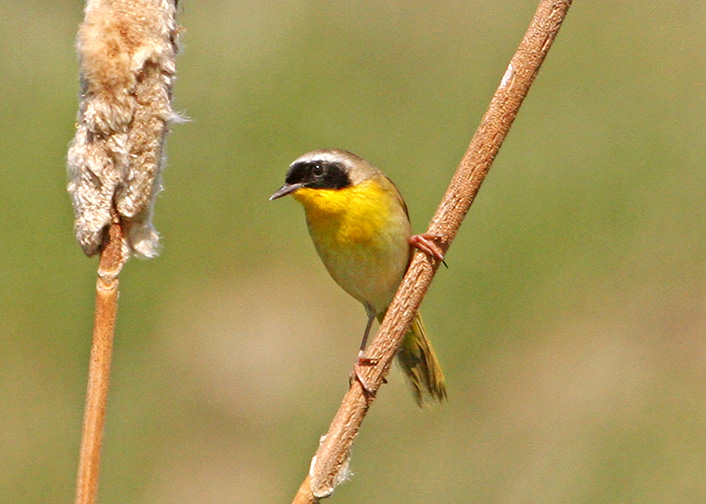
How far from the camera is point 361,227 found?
2.89 meters

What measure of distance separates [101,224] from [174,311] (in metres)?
3.50

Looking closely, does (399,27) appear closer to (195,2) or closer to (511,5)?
(511,5)

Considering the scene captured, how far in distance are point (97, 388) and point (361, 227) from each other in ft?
5.17

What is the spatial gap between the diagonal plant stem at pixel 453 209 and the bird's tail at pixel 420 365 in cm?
123

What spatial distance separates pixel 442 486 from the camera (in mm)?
4137

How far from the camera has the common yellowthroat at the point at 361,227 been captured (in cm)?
283

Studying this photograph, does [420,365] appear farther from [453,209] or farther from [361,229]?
[453,209]

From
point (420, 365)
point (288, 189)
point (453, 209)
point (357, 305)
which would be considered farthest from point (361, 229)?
point (357, 305)

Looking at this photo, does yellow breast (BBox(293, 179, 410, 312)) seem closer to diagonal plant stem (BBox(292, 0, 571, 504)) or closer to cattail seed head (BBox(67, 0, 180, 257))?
diagonal plant stem (BBox(292, 0, 571, 504))

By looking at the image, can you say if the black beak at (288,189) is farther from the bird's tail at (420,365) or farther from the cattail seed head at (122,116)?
the cattail seed head at (122,116)

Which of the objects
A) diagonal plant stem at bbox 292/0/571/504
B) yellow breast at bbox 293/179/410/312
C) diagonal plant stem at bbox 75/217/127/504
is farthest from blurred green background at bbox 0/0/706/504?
diagonal plant stem at bbox 75/217/127/504

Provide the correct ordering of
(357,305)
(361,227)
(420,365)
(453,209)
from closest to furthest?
(453,209)
(361,227)
(420,365)
(357,305)

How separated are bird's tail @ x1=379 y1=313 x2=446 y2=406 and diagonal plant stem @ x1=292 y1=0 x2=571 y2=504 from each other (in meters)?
1.23

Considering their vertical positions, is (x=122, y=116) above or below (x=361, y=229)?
above
